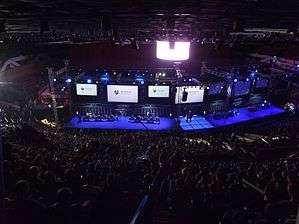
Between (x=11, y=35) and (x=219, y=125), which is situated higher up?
(x=11, y=35)

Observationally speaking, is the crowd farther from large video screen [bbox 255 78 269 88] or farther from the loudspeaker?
large video screen [bbox 255 78 269 88]

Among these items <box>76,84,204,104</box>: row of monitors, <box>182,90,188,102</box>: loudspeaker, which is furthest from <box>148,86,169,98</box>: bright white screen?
<box>182,90,188,102</box>: loudspeaker

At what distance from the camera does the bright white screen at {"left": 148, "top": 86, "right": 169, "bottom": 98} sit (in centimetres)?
2308

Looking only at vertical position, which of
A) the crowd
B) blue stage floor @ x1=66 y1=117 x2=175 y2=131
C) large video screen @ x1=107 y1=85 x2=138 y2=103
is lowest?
blue stage floor @ x1=66 y1=117 x2=175 y2=131

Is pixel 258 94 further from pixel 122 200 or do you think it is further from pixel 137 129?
pixel 122 200

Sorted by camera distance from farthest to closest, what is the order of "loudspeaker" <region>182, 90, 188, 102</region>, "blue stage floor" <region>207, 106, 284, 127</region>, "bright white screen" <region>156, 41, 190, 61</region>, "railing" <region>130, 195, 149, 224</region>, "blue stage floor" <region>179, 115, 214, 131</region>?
"loudspeaker" <region>182, 90, 188, 102</region> → "blue stage floor" <region>207, 106, 284, 127</region> → "blue stage floor" <region>179, 115, 214, 131</region> → "bright white screen" <region>156, 41, 190, 61</region> → "railing" <region>130, 195, 149, 224</region>

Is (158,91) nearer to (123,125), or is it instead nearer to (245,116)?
(123,125)

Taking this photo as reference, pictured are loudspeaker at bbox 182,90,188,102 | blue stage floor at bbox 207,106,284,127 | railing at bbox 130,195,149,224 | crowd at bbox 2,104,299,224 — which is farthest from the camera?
loudspeaker at bbox 182,90,188,102

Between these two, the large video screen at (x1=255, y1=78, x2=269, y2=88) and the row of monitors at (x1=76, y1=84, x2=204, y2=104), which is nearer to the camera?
the row of monitors at (x1=76, y1=84, x2=204, y2=104)

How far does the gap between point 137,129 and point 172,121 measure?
9.27 feet

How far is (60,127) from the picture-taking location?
832 inches

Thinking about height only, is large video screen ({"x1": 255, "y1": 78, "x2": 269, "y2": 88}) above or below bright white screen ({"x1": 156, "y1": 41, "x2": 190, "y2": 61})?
below

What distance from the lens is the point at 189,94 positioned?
76.2 ft

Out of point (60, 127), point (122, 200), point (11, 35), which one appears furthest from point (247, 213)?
point (60, 127)
